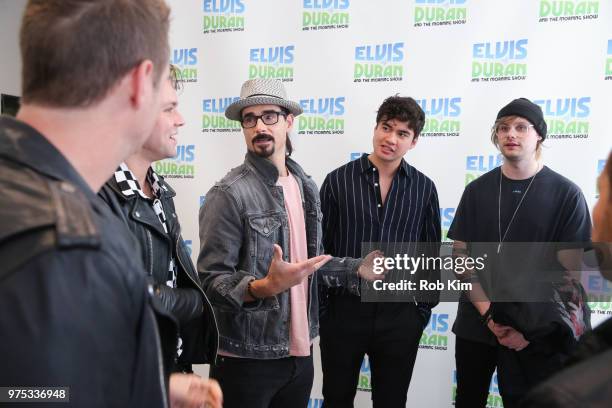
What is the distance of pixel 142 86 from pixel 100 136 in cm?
10

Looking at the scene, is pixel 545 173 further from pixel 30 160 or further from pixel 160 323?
pixel 30 160

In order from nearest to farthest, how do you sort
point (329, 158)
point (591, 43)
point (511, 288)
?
point (511, 288) < point (591, 43) < point (329, 158)

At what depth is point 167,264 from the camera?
141cm

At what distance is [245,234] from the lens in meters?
1.92

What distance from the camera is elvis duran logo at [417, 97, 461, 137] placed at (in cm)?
313

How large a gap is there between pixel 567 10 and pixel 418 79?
925 mm

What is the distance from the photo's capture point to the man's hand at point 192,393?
1118 millimetres

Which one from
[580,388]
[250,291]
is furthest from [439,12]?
[580,388]

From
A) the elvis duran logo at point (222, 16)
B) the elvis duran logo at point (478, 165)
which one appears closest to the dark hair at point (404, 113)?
the elvis duran logo at point (478, 165)

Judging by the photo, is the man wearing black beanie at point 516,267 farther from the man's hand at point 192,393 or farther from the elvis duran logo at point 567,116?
the man's hand at point 192,393

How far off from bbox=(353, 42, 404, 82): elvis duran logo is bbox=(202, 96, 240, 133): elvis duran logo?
3.24 ft

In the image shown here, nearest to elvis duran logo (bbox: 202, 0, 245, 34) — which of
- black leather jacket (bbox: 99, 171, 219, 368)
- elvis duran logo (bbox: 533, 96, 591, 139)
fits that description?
elvis duran logo (bbox: 533, 96, 591, 139)

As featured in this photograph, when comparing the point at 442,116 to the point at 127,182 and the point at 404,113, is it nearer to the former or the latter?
the point at 404,113

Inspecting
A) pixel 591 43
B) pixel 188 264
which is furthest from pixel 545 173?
pixel 188 264
